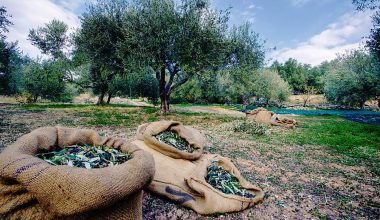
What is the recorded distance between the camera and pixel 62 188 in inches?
94.2

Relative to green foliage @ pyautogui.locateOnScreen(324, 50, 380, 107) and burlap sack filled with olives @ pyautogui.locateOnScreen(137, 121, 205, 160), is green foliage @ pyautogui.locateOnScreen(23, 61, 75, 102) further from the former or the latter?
green foliage @ pyautogui.locateOnScreen(324, 50, 380, 107)

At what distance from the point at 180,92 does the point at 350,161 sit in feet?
180

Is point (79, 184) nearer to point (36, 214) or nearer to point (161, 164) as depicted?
point (36, 214)

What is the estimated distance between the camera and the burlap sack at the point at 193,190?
4273 mm

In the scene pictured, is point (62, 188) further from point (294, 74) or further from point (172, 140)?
point (294, 74)

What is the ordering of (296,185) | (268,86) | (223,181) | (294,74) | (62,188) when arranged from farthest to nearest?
(294,74)
(268,86)
(296,185)
(223,181)
(62,188)

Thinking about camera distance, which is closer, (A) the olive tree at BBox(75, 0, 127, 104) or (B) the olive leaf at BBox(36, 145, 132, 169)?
(B) the olive leaf at BBox(36, 145, 132, 169)

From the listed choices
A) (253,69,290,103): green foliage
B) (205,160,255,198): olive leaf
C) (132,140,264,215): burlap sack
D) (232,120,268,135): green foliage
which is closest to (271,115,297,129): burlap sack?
(232,120,268,135): green foliage

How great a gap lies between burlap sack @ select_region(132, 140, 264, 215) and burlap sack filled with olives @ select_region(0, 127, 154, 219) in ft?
5.00

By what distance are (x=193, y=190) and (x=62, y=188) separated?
8.43 feet

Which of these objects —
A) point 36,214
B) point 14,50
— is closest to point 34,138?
point 36,214

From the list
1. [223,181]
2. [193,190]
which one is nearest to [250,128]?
[223,181]

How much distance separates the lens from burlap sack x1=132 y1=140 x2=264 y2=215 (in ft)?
14.0

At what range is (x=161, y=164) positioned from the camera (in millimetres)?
5066
